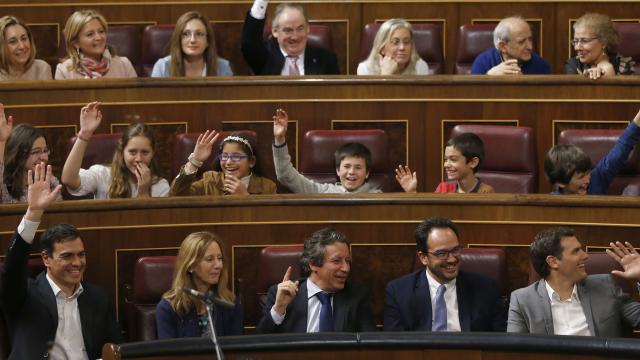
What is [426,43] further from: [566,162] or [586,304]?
[586,304]

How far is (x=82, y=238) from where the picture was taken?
2152mm

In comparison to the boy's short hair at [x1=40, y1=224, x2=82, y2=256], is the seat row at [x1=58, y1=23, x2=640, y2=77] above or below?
above

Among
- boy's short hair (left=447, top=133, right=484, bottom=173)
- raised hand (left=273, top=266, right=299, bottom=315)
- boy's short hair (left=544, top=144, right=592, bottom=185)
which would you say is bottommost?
raised hand (left=273, top=266, right=299, bottom=315)

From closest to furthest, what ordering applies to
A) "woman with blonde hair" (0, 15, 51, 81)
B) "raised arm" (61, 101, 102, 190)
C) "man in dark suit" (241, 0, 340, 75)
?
"raised arm" (61, 101, 102, 190) → "woman with blonde hair" (0, 15, 51, 81) → "man in dark suit" (241, 0, 340, 75)

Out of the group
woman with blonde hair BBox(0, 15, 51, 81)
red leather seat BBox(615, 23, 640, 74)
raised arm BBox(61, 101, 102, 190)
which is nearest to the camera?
raised arm BBox(61, 101, 102, 190)

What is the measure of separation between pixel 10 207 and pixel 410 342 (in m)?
0.77

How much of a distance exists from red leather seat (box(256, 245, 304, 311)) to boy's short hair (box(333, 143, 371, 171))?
0.90 feet

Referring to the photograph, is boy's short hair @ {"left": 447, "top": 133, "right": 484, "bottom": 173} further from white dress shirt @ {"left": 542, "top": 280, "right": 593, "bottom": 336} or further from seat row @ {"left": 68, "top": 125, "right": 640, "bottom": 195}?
white dress shirt @ {"left": 542, "top": 280, "right": 593, "bottom": 336}

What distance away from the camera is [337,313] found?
6.58ft

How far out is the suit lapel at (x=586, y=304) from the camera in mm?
1962

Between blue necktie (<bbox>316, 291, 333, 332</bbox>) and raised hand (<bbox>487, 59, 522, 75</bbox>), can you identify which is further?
raised hand (<bbox>487, 59, 522, 75</bbox>)

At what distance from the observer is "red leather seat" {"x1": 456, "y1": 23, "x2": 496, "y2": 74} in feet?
9.57

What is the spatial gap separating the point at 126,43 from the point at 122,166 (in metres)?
0.68

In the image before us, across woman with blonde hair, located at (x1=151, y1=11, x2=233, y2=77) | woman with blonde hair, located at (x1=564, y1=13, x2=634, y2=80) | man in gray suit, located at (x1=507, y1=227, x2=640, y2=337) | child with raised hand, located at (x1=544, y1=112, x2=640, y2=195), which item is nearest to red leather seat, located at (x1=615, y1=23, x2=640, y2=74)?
woman with blonde hair, located at (x1=564, y1=13, x2=634, y2=80)
